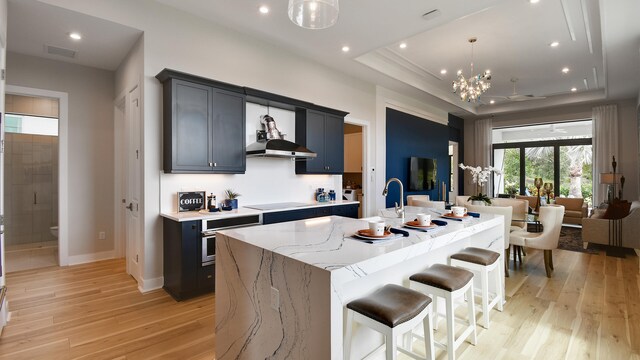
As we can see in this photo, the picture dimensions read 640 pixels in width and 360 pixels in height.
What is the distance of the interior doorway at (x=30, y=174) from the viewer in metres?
5.40

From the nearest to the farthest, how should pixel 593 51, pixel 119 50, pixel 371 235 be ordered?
pixel 371 235 → pixel 119 50 → pixel 593 51

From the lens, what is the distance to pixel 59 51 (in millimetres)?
3824

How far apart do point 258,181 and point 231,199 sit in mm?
587

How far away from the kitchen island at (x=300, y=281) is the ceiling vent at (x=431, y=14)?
2.47 m

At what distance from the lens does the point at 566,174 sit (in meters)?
8.45

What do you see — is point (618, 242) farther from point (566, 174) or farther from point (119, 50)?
point (119, 50)

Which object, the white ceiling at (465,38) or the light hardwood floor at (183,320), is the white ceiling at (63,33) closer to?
the white ceiling at (465,38)

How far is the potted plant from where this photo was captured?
3.76 m

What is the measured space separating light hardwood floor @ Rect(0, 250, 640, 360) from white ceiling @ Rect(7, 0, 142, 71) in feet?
9.15

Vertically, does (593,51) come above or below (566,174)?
above

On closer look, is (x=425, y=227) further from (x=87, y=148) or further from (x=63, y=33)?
(x=87, y=148)

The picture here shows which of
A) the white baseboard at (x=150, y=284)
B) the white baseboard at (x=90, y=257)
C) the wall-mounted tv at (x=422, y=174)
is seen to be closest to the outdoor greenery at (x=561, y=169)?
the wall-mounted tv at (x=422, y=174)

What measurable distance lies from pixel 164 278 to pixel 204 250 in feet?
2.23

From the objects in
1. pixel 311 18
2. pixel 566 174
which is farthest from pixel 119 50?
pixel 566 174
